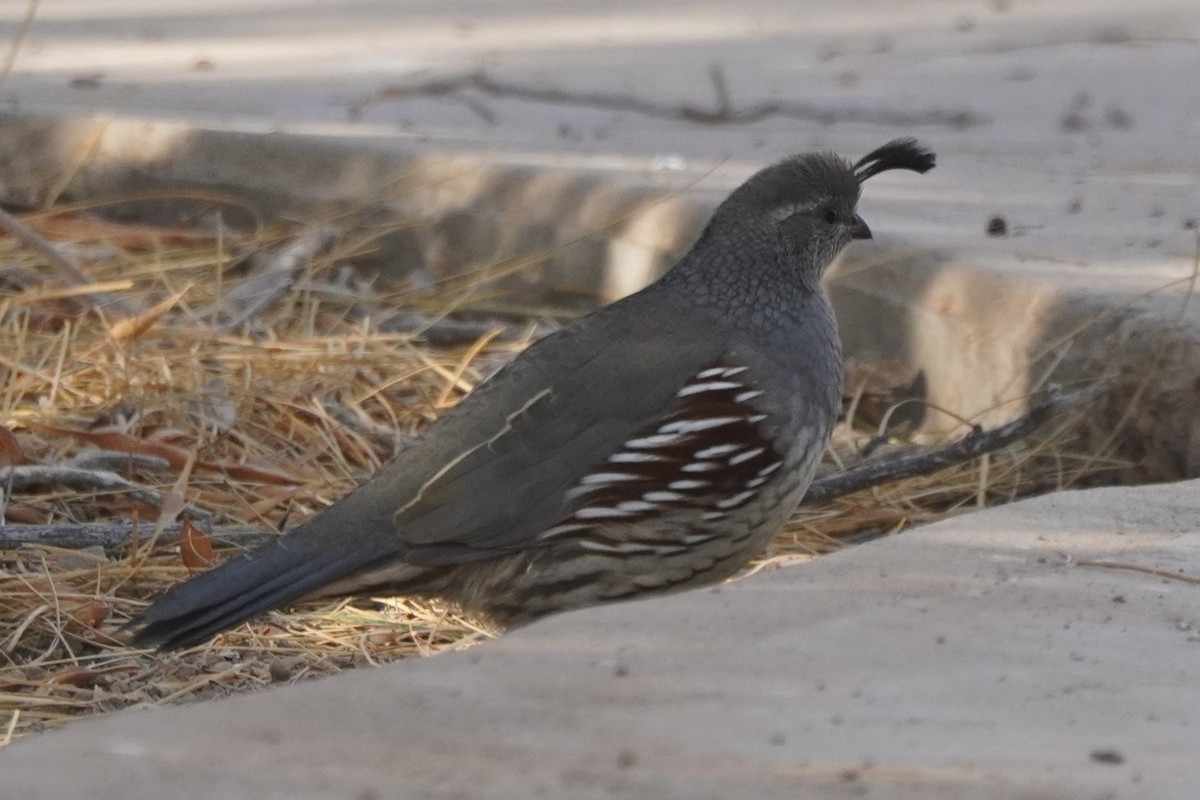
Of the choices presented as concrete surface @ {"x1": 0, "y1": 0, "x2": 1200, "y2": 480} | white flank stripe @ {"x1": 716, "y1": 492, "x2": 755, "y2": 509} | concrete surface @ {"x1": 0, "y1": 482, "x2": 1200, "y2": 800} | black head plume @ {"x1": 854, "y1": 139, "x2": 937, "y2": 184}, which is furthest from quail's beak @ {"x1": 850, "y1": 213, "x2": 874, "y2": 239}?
concrete surface @ {"x1": 0, "y1": 482, "x2": 1200, "y2": 800}

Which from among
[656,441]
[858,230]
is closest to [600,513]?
[656,441]

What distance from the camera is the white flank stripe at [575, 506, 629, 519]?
4316 mm

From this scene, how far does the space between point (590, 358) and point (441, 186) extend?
8.81ft

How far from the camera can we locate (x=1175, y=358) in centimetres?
514

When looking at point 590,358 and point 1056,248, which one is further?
point 1056,248

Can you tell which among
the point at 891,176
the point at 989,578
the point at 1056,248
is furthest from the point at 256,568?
the point at 891,176

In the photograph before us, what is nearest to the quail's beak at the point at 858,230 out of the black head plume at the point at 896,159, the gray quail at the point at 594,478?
the black head plume at the point at 896,159

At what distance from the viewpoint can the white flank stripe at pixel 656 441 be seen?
4355 mm

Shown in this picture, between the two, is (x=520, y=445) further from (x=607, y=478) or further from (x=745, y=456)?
(x=745, y=456)

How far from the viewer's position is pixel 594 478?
14.2ft

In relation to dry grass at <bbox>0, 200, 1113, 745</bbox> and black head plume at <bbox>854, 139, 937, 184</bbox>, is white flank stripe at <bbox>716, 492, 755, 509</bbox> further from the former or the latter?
black head plume at <bbox>854, 139, 937, 184</bbox>

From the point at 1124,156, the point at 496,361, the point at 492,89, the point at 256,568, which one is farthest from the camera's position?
the point at 492,89

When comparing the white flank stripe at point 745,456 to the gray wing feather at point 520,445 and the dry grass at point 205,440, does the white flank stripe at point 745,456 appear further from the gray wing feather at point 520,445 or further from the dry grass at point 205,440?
the dry grass at point 205,440

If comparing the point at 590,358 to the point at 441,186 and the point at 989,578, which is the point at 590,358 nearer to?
the point at 989,578
